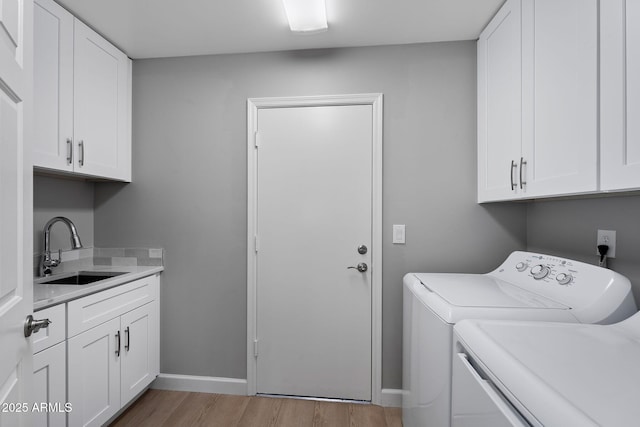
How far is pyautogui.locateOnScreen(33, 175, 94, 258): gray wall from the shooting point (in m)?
1.82

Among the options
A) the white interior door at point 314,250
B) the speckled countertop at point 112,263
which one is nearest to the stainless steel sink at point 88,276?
the speckled countertop at point 112,263

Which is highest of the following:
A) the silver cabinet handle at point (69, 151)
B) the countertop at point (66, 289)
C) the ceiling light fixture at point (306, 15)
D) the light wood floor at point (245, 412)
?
the ceiling light fixture at point (306, 15)

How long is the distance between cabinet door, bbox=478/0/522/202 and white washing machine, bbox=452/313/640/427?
823 mm

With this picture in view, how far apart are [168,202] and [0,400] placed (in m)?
1.60

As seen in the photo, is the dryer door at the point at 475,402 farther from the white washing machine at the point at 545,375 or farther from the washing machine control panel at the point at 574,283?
the washing machine control panel at the point at 574,283

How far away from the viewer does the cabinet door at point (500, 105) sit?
148 centimetres

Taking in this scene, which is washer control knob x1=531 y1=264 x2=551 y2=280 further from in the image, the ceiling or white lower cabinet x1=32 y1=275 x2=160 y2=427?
white lower cabinet x1=32 y1=275 x2=160 y2=427

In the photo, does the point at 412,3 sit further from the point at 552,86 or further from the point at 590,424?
the point at 590,424

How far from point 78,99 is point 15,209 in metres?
1.29

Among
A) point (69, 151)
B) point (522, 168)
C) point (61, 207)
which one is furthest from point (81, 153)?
point (522, 168)

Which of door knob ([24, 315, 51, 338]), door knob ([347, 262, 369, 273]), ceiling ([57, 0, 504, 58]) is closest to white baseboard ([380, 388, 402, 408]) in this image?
door knob ([347, 262, 369, 273])

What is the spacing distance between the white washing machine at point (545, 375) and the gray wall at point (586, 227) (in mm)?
411

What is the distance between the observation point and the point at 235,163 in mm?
2129

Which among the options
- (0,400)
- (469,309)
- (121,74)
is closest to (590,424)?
(469,309)
